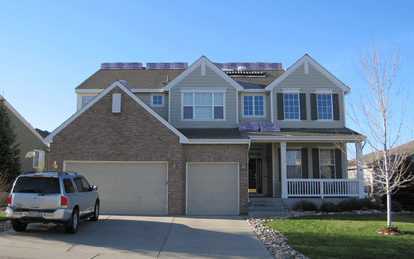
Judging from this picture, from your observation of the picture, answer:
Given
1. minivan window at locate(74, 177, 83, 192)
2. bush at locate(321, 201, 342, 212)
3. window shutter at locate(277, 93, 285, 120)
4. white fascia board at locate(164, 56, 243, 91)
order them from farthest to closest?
1. window shutter at locate(277, 93, 285, 120)
2. white fascia board at locate(164, 56, 243, 91)
3. bush at locate(321, 201, 342, 212)
4. minivan window at locate(74, 177, 83, 192)

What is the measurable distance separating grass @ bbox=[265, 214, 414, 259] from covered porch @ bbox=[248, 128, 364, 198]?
2605 mm

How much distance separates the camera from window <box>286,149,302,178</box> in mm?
18642

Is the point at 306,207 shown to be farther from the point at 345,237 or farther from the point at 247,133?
the point at 345,237

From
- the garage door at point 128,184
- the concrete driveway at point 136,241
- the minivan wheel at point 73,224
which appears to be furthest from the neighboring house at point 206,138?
the minivan wheel at point 73,224

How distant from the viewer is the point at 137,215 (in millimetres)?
14602

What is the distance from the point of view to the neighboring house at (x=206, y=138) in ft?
49.5

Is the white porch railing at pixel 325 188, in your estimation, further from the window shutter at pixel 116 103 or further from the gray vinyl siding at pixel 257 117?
the window shutter at pixel 116 103

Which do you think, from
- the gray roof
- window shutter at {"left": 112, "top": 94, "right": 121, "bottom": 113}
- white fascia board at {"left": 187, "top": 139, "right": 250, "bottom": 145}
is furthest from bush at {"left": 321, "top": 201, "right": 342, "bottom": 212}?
window shutter at {"left": 112, "top": 94, "right": 121, "bottom": 113}

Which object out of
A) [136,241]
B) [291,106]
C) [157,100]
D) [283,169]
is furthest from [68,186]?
[291,106]

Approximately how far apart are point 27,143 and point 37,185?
53.4 feet

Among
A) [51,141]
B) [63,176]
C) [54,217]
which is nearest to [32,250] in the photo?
[54,217]

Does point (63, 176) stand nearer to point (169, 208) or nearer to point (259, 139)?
point (169, 208)

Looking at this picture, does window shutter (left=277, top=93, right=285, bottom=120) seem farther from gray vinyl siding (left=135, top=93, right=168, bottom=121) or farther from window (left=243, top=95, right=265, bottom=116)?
gray vinyl siding (left=135, top=93, right=168, bottom=121)

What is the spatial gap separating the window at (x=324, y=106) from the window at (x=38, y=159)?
1930 centimetres
